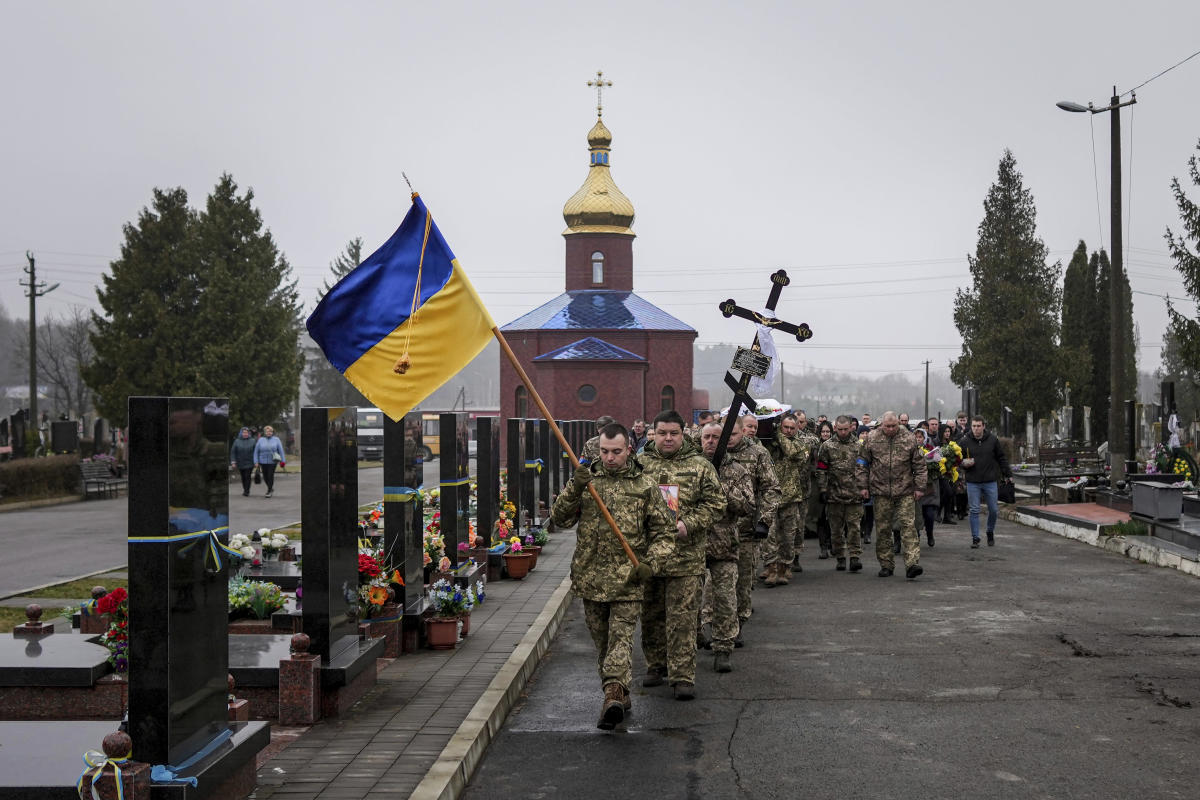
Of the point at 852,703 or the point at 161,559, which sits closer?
the point at 161,559

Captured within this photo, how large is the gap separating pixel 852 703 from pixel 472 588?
4.55m

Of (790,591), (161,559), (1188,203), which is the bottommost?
(790,591)

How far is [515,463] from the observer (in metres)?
18.1

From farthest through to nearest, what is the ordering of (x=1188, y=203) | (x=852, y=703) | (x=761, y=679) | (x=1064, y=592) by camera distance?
1. (x=1188, y=203)
2. (x=1064, y=592)
3. (x=761, y=679)
4. (x=852, y=703)

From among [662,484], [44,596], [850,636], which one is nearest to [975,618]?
[850,636]

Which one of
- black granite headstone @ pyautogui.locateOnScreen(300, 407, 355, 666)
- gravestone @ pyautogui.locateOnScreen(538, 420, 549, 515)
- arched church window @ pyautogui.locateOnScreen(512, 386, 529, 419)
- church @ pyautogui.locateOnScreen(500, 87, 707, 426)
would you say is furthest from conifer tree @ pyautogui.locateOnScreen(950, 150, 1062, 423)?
black granite headstone @ pyautogui.locateOnScreen(300, 407, 355, 666)

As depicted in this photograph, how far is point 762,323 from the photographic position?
39.1ft

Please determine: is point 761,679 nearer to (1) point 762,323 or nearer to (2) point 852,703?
(2) point 852,703

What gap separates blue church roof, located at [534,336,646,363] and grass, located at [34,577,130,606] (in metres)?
42.0

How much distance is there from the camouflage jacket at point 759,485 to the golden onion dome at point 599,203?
5159 cm

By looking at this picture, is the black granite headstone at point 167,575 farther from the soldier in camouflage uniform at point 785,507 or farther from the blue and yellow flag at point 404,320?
the soldier in camouflage uniform at point 785,507

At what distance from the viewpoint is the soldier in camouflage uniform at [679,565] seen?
8477mm

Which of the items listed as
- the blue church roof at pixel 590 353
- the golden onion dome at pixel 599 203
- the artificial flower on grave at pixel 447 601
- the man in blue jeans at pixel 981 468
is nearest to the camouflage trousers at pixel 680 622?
the artificial flower on grave at pixel 447 601

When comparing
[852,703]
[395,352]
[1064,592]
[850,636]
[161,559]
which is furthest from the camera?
[1064,592]
